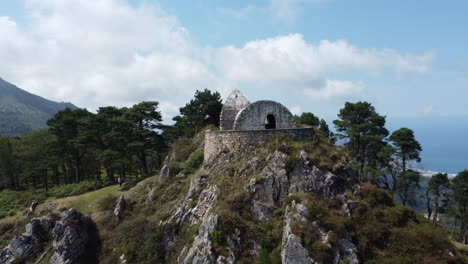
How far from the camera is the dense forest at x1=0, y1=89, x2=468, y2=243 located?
31.2 m

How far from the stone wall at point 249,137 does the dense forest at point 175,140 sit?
1085cm

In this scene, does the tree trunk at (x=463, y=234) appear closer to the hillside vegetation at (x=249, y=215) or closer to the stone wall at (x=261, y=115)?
the hillside vegetation at (x=249, y=215)

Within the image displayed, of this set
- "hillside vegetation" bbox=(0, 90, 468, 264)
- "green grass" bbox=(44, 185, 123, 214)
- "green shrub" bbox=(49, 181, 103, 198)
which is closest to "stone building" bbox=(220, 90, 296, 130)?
"hillside vegetation" bbox=(0, 90, 468, 264)

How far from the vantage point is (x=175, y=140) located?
37156 millimetres

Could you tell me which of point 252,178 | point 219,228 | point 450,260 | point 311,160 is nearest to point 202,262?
point 219,228

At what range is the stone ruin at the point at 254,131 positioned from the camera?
22.4 m

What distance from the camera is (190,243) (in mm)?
18547

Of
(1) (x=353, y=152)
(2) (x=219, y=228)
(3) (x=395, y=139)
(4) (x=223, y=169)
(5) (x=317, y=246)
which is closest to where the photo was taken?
(5) (x=317, y=246)

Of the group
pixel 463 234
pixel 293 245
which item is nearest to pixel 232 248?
pixel 293 245

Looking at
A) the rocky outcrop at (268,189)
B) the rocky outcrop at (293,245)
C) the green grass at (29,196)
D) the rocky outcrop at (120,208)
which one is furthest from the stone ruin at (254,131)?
the green grass at (29,196)

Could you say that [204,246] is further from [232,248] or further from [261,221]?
[261,221]

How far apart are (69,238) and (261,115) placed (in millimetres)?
18910

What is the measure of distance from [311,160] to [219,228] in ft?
28.7

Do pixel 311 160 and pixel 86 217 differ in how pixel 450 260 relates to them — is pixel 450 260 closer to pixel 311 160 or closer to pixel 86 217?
pixel 311 160
